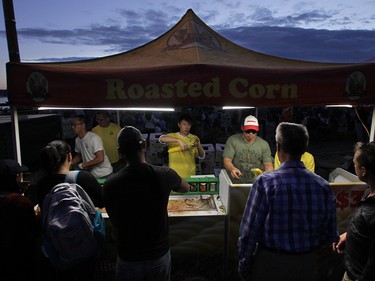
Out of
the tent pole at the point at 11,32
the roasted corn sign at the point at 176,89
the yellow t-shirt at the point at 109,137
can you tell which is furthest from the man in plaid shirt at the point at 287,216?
the tent pole at the point at 11,32

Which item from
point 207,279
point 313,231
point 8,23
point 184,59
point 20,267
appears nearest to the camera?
point 313,231

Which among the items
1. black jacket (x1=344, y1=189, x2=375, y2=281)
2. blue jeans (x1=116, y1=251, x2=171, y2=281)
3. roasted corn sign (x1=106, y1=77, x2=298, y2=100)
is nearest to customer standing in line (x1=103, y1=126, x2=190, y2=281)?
blue jeans (x1=116, y1=251, x2=171, y2=281)

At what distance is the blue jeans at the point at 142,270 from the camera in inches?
84.6

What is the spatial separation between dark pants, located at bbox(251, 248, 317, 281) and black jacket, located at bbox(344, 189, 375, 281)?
1.11 ft

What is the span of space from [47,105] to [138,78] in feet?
2.95

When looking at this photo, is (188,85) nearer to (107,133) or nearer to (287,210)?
(287,210)

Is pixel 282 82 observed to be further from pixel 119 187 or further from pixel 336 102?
pixel 119 187

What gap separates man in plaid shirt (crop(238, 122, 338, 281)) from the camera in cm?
197

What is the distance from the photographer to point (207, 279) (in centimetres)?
329

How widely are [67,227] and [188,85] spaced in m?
1.58

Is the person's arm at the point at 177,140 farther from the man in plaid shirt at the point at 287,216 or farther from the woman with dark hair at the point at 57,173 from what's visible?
the man in plaid shirt at the point at 287,216

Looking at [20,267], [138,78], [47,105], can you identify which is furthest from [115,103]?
[20,267]

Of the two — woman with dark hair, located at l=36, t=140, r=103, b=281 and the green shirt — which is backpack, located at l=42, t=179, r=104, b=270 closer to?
woman with dark hair, located at l=36, t=140, r=103, b=281

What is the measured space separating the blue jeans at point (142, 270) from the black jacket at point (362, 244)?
1435 mm
